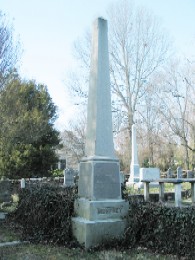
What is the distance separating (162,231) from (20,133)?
962 centimetres

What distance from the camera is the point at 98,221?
625cm

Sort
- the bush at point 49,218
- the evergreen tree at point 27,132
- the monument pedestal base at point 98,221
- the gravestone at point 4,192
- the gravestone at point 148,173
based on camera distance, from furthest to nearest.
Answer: the gravestone at point 148,173, the gravestone at point 4,192, the evergreen tree at point 27,132, the bush at point 49,218, the monument pedestal base at point 98,221

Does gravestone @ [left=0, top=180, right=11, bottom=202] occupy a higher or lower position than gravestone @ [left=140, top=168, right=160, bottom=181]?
lower

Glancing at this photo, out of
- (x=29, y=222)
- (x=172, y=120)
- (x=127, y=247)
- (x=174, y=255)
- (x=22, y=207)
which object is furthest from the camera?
(x=172, y=120)

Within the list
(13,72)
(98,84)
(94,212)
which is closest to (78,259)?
(94,212)

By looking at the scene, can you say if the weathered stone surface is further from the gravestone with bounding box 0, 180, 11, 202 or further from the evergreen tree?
the gravestone with bounding box 0, 180, 11, 202

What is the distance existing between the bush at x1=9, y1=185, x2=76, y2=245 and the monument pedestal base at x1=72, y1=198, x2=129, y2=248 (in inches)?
7.6

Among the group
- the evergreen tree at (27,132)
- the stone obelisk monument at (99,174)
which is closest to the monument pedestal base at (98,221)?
the stone obelisk monument at (99,174)

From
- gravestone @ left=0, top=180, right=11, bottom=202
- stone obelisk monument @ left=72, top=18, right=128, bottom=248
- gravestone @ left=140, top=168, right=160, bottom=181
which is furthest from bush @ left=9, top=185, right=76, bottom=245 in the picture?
gravestone @ left=140, top=168, right=160, bottom=181

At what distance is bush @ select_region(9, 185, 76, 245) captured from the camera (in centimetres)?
661

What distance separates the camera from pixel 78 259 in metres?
5.40

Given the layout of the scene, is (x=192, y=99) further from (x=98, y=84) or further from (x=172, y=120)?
(x=98, y=84)

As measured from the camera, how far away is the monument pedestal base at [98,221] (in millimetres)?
6107

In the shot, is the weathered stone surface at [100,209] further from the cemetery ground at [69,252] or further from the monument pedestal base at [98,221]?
the cemetery ground at [69,252]
